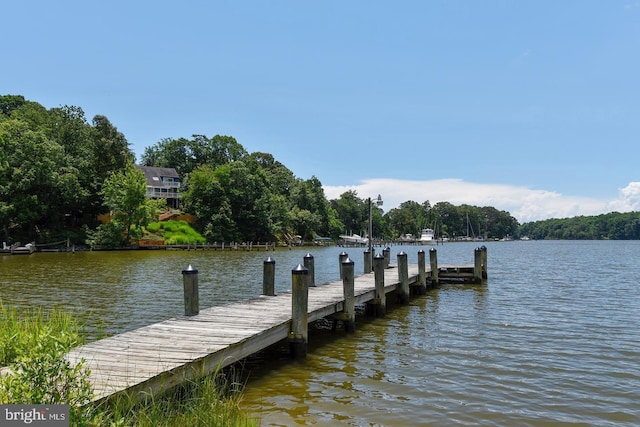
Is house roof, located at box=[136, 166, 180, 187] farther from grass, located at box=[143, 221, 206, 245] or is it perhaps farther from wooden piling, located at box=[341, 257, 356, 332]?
wooden piling, located at box=[341, 257, 356, 332]

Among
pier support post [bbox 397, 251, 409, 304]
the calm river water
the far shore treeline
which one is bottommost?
the calm river water

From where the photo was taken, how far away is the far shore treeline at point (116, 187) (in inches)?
2090

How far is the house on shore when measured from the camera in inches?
3317

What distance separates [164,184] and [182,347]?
8365 centimetres

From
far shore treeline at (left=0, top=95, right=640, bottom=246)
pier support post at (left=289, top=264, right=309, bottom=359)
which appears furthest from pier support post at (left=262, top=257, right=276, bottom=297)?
far shore treeline at (left=0, top=95, right=640, bottom=246)

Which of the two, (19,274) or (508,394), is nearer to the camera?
(508,394)

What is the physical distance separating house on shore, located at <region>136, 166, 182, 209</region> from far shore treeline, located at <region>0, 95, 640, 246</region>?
5.45 meters

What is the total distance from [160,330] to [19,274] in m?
22.6

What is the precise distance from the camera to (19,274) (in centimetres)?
2664

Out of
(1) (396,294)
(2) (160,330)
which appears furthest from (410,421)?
(1) (396,294)

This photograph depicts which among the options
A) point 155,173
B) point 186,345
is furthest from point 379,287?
point 155,173

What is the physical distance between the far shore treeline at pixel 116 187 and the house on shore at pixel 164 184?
5.45 metres

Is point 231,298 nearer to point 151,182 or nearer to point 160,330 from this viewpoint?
point 160,330

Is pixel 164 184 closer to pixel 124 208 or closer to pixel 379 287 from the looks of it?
pixel 124 208
